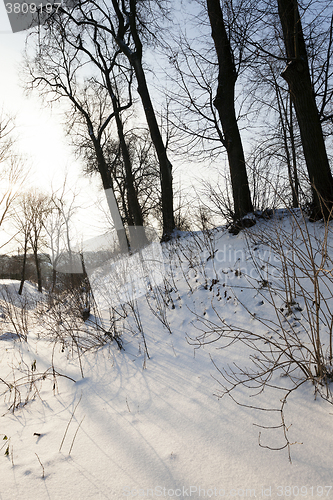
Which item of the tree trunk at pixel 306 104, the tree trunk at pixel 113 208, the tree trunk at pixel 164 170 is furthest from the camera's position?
the tree trunk at pixel 113 208

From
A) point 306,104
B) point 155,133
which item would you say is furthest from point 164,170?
point 306,104

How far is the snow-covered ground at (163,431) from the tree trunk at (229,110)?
3065mm

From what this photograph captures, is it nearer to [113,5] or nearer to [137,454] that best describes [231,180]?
[137,454]

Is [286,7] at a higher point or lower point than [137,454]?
higher

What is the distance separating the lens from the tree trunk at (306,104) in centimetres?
416

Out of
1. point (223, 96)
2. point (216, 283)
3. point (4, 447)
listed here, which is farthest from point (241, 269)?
point (223, 96)

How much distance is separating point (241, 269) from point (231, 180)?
90.6 inches

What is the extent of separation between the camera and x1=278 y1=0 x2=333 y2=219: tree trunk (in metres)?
4.16

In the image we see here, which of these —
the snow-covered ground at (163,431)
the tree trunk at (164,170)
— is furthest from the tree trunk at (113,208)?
the snow-covered ground at (163,431)

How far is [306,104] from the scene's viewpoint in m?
4.26

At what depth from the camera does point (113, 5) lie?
8.23m

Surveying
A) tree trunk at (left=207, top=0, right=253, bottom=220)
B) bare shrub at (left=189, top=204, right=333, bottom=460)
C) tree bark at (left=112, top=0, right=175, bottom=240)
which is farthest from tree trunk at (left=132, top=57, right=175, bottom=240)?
bare shrub at (left=189, top=204, right=333, bottom=460)

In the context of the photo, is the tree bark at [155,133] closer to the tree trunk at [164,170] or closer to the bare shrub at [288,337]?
the tree trunk at [164,170]

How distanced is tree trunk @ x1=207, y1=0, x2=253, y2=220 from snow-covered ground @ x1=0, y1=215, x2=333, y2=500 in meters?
3.06
